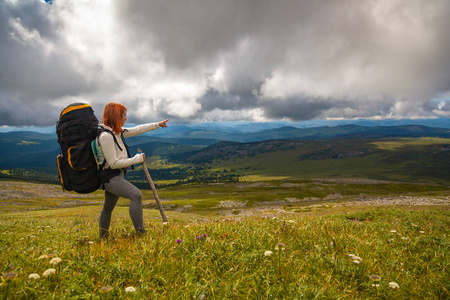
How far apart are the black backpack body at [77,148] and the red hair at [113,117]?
36 cm

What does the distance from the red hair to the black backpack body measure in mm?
363

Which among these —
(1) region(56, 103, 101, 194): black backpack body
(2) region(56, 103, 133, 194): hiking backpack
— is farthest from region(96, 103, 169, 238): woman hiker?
(1) region(56, 103, 101, 194): black backpack body

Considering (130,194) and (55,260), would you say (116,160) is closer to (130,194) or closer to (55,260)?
(130,194)

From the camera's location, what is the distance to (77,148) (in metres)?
5.98

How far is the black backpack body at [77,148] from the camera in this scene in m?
6.03

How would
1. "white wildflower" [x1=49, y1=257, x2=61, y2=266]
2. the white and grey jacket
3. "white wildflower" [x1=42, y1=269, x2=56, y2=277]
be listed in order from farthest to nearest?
the white and grey jacket → "white wildflower" [x1=49, y1=257, x2=61, y2=266] → "white wildflower" [x1=42, y1=269, x2=56, y2=277]

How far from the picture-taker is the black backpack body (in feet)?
19.8

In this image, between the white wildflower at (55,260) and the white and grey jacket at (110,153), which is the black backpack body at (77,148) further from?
the white wildflower at (55,260)

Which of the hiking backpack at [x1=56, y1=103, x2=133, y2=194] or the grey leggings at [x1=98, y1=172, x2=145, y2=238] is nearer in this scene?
the hiking backpack at [x1=56, y1=103, x2=133, y2=194]

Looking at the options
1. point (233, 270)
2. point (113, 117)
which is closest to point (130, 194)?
point (113, 117)

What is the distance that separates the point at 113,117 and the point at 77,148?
1.32 m

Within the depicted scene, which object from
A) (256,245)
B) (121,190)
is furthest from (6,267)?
(256,245)

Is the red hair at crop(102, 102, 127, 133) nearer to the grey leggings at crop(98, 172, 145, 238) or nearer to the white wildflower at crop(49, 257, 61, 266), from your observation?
the grey leggings at crop(98, 172, 145, 238)

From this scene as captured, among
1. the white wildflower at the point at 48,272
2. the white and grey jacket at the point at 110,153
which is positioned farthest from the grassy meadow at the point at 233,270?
the white and grey jacket at the point at 110,153
